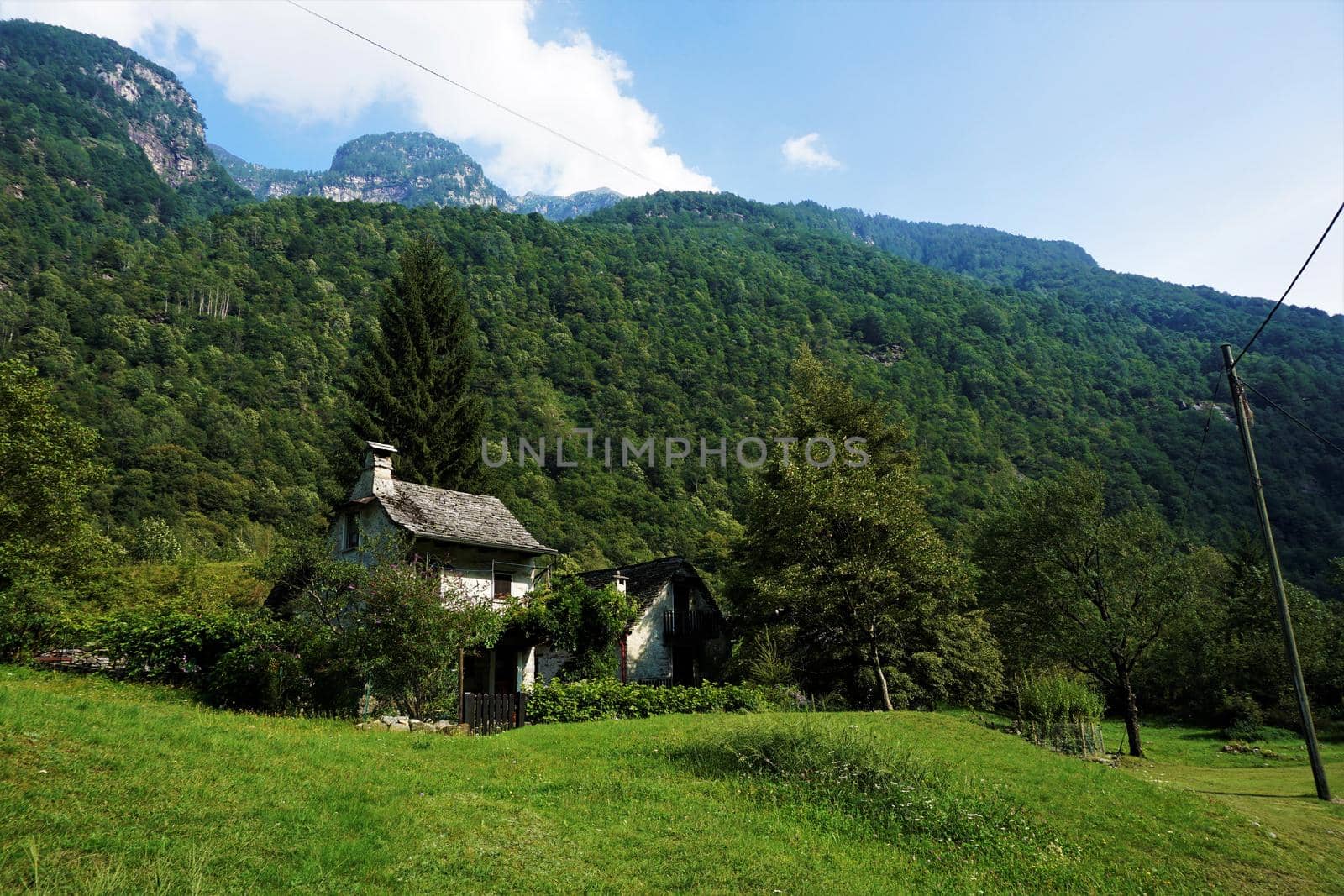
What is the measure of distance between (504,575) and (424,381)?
13316mm

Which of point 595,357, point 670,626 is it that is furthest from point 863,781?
point 595,357

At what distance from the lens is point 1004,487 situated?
5931 centimetres

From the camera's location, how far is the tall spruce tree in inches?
1395

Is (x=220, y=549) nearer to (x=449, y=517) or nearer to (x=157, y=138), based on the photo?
(x=449, y=517)

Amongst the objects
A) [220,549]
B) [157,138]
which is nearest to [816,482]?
[220,549]

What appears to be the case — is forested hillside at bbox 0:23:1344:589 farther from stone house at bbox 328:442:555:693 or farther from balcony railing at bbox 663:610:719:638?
balcony railing at bbox 663:610:719:638

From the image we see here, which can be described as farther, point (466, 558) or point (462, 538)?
point (466, 558)

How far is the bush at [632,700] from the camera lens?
19203mm

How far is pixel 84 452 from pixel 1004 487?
60.3 meters

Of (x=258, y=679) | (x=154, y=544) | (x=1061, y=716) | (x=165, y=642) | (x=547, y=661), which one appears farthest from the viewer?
(x=154, y=544)

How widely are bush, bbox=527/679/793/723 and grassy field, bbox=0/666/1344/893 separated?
4633 mm

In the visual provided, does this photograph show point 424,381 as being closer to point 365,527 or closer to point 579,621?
point 365,527

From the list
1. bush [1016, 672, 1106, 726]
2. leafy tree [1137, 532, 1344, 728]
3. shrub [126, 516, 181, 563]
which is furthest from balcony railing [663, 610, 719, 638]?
shrub [126, 516, 181, 563]

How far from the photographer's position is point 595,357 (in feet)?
262
